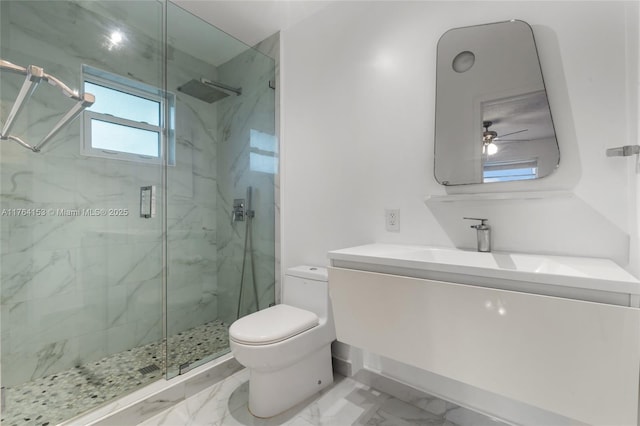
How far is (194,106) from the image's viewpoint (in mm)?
2156

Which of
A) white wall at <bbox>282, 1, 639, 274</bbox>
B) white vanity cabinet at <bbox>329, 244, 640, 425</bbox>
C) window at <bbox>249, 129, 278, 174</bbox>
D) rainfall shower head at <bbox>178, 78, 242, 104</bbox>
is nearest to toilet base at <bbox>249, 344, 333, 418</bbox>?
white vanity cabinet at <bbox>329, 244, 640, 425</bbox>

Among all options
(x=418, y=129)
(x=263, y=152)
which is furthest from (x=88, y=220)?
(x=418, y=129)

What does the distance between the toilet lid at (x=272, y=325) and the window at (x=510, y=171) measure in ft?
3.53

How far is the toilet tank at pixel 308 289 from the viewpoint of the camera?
→ 163 cm

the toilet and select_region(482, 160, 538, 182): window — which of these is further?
the toilet

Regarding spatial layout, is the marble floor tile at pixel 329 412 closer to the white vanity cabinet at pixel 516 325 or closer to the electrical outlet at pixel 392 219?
the white vanity cabinet at pixel 516 325

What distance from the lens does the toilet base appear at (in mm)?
1401

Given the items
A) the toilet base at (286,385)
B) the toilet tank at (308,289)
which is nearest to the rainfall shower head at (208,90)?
the toilet tank at (308,289)

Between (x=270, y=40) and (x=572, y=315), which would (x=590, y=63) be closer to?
(x=572, y=315)

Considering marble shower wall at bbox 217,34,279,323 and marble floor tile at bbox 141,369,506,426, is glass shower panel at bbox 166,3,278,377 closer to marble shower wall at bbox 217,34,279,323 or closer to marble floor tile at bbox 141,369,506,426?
marble shower wall at bbox 217,34,279,323

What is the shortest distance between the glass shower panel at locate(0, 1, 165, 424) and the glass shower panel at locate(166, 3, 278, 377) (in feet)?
0.61

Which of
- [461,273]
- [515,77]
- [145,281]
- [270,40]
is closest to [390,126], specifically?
[515,77]

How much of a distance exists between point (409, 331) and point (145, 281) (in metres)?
1.76

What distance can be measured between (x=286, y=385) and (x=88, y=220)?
1534 mm
